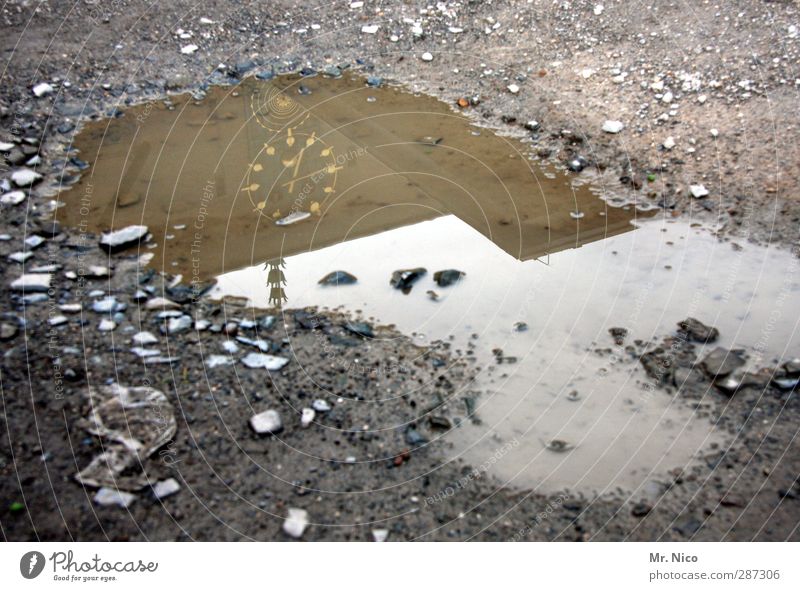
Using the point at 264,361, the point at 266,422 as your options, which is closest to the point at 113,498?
the point at 266,422

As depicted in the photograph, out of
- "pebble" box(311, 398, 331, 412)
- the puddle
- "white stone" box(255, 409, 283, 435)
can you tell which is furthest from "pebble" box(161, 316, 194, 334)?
"pebble" box(311, 398, 331, 412)

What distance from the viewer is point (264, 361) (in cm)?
347

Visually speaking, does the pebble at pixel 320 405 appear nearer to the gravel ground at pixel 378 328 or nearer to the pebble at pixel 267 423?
the gravel ground at pixel 378 328

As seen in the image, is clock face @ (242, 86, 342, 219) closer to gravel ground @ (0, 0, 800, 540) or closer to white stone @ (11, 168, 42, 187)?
gravel ground @ (0, 0, 800, 540)

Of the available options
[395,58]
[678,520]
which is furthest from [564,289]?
[395,58]

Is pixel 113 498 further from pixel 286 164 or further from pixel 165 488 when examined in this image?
pixel 286 164

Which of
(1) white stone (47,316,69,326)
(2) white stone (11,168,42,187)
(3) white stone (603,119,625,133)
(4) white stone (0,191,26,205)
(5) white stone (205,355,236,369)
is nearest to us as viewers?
(5) white stone (205,355,236,369)

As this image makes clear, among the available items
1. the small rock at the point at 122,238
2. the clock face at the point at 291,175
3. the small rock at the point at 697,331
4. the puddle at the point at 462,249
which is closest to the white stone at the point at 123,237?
the small rock at the point at 122,238

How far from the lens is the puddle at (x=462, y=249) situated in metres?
3.24

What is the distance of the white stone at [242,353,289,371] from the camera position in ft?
11.3

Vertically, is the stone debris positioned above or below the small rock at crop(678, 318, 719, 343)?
below

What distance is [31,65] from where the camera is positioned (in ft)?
19.3

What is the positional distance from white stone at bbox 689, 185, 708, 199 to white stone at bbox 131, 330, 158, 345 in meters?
3.53

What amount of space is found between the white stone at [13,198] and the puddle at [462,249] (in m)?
0.25
